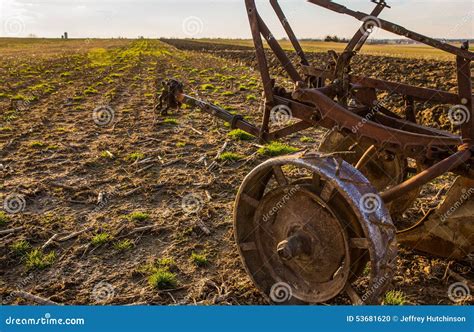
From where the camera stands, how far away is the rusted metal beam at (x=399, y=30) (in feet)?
11.3

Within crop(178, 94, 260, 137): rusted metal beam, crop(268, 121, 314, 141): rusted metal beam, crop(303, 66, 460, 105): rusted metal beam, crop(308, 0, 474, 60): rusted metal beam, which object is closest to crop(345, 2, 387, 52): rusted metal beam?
crop(303, 66, 460, 105): rusted metal beam

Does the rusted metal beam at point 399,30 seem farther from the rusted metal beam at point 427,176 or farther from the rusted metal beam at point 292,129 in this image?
the rusted metal beam at point 292,129

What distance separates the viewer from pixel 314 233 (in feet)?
12.2

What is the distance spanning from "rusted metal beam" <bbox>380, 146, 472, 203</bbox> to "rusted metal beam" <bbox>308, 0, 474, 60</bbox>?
831 mm

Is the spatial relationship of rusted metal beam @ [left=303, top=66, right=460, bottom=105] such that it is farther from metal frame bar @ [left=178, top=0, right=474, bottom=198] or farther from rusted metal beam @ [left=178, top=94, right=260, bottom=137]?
rusted metal beam @ [left=178, top=94, right=260, bottom=137]

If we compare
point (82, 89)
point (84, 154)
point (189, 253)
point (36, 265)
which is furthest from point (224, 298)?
point (82, 89)

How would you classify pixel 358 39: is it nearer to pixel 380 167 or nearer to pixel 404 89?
pixel 404 89

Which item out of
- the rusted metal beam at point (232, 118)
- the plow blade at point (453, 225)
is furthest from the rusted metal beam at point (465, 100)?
the rusted metal beam at point (232, 118)

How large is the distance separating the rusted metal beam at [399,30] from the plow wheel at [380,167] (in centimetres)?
184

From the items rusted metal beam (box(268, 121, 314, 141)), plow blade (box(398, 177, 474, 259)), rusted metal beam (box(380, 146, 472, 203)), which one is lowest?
plow blade (box(398, 177, 474, 259))

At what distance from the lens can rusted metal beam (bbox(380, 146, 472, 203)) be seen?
3.36m

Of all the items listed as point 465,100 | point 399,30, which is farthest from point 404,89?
point 399,30

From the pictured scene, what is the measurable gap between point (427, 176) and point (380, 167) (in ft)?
7.83

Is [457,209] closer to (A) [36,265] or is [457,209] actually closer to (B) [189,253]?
(B) [189,253]
